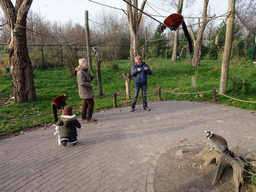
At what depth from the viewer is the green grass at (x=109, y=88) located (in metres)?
7.14

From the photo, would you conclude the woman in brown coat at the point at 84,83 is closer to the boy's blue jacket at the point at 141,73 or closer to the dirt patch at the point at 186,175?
the boy's blue jacket at the point at 141,73

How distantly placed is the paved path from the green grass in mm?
1032

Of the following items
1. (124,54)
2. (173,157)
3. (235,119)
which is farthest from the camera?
(124,54)

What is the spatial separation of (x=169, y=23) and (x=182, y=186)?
4.26 m

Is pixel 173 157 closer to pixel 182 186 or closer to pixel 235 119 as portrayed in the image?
pixel 182 186

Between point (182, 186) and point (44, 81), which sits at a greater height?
point (44, 81)

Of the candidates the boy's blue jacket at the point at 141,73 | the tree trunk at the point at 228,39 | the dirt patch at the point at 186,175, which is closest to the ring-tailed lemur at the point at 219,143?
the dirt patch at the point at 186,175

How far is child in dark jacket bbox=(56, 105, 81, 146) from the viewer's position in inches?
180

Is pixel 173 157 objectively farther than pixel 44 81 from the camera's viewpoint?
No

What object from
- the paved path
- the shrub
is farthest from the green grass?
the paved path

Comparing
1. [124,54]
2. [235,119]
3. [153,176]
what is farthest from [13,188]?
[124,54]

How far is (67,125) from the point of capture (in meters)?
4.60

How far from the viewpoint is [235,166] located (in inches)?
123

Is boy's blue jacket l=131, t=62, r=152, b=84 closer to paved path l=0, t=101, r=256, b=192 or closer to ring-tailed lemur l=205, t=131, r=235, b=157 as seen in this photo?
paved path l=0, t=101, r=256, b=192
